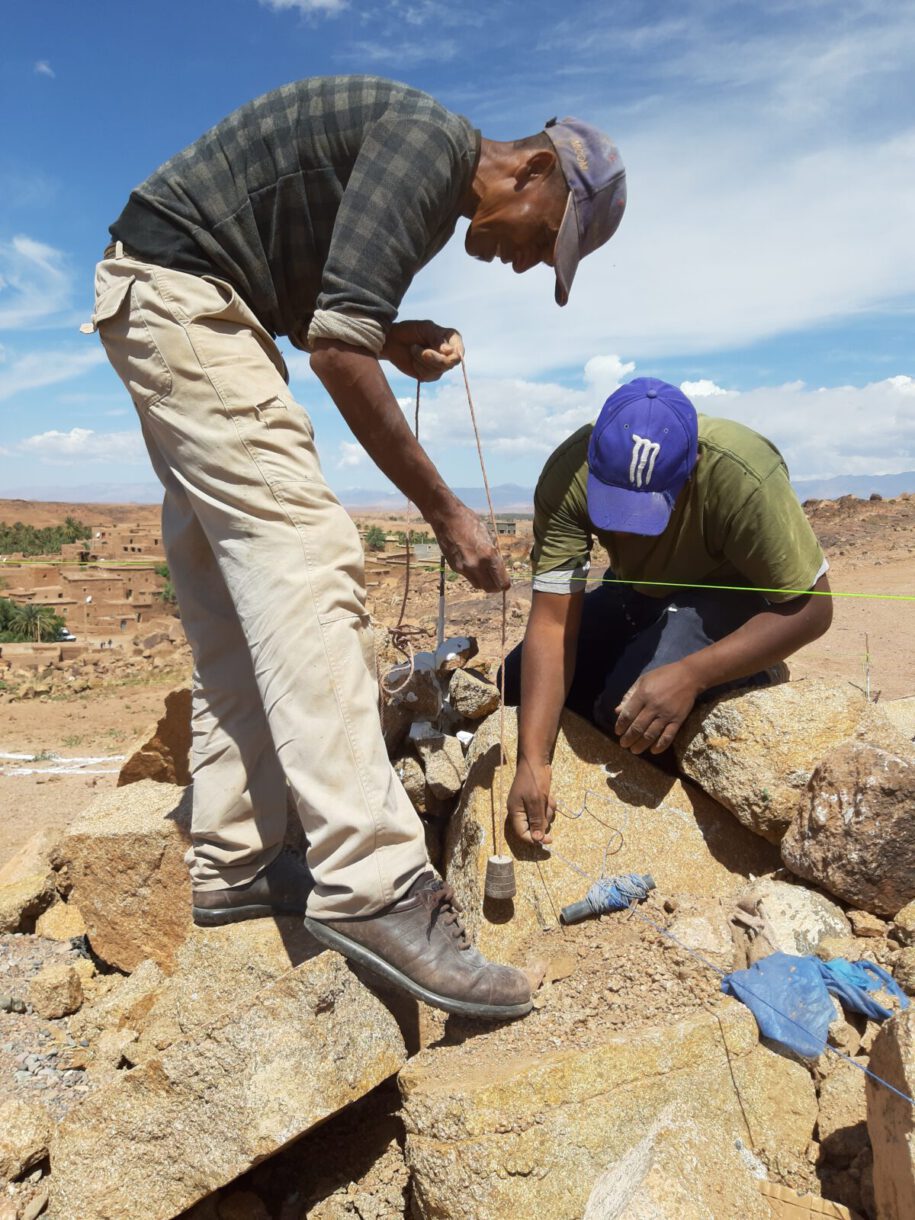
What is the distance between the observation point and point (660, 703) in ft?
9.04

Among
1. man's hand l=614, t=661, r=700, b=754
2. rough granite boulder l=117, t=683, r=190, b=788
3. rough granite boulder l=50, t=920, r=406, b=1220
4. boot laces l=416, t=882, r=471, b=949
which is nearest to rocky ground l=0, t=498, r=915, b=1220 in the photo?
rough granite boulder l=50, t=920, r=406, b=1220

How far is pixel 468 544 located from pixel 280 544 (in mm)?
479

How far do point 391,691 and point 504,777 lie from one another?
67cm

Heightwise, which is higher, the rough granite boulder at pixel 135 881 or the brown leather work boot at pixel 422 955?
the brown leather work boot at pixel 422 955

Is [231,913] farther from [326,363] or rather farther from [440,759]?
[326,363]

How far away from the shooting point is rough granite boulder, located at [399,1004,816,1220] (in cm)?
172

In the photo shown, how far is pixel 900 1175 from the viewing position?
1529 mm

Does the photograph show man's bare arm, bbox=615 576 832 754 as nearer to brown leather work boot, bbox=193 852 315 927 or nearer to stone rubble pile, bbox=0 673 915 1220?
stone rubble pile, bbox=0 673 915 1220

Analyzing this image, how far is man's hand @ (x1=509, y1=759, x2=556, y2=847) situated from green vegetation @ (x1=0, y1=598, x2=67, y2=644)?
15.5 m

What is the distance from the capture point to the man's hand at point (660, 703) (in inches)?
109

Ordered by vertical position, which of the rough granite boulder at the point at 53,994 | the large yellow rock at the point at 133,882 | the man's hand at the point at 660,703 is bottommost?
the rough granite boulder at the point at 53,994

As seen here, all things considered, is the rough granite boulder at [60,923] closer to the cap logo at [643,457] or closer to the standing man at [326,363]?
the standing man at [326,363]

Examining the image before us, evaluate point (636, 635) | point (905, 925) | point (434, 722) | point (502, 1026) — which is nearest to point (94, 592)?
point (434, 722)

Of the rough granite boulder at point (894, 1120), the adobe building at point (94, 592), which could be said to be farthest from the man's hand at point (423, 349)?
the adobe building at point (94, 592)
